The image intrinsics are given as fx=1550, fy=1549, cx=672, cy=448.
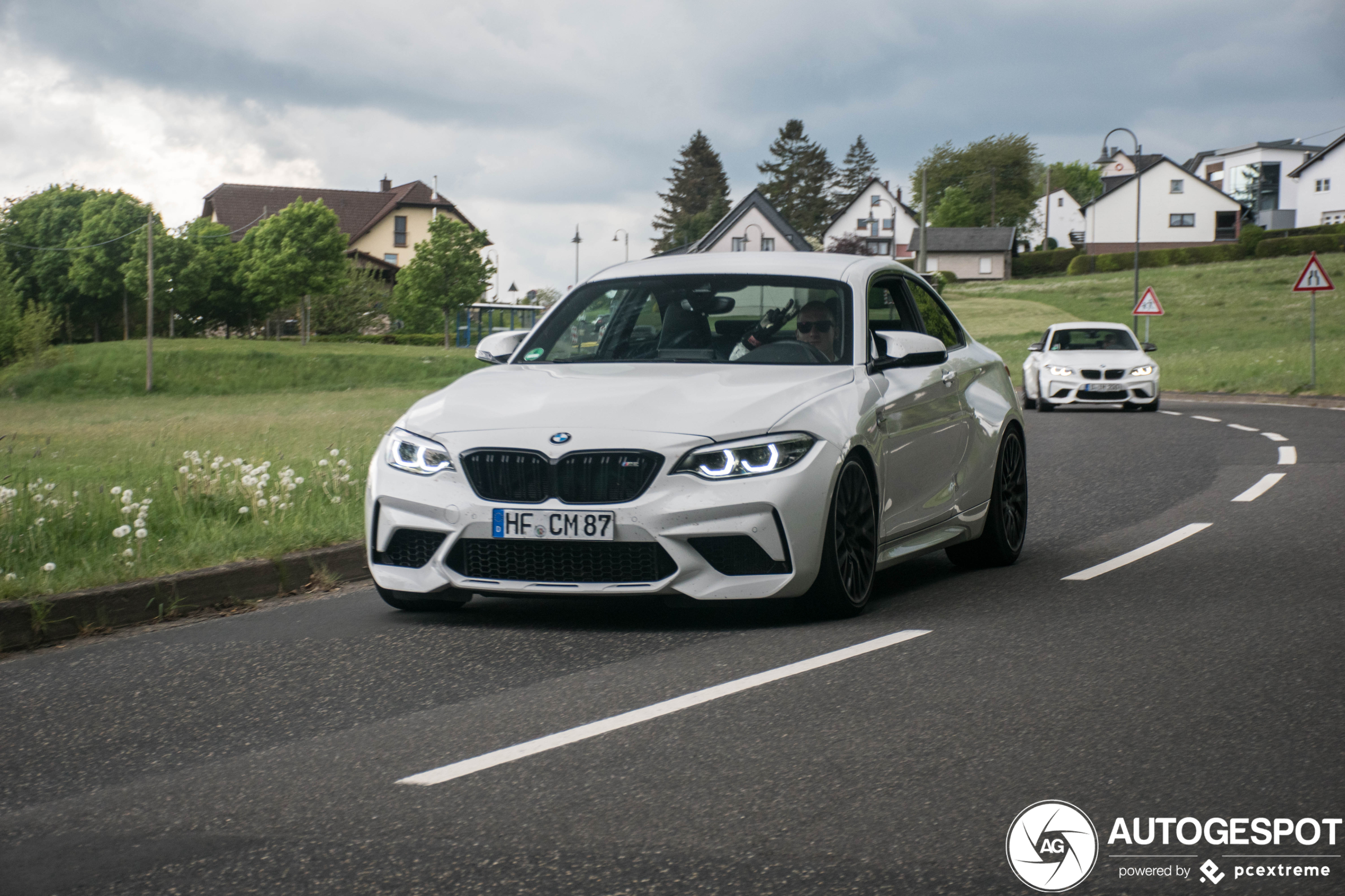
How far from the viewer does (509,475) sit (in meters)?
6.23

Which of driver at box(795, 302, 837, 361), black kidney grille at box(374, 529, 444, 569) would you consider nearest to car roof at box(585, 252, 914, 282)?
driver at box(795, 302, 837, 361)

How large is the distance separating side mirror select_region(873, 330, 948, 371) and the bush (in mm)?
91475

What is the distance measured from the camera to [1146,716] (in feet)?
16.0

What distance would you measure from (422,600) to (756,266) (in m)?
2.33

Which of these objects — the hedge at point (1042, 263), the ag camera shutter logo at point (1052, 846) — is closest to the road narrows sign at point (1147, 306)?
the ag camera shutter logo at point (1052, 846)

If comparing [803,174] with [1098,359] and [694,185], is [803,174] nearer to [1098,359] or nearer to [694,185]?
[694,185]

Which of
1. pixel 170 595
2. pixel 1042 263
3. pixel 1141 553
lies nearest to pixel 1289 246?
pixel 1042 263

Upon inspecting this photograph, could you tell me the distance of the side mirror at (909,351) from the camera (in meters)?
7.07

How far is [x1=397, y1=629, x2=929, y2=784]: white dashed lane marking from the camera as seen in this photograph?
435 cm

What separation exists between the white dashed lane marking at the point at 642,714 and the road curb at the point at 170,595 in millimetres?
3093

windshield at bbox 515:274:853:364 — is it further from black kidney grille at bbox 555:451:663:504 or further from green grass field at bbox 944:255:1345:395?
green grass field at bbox 944:255:1345:395

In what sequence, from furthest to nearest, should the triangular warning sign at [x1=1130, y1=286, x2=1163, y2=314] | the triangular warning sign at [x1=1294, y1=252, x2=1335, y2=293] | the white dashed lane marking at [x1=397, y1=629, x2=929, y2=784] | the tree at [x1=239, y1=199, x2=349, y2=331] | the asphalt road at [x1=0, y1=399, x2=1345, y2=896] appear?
the tree at [x1=239, y1=199, x2=349, y2=331] < the triangular warning sign at [x1=1130, y1=286, x2=1163, y2=314] < the triangular warning sign at [x1=1294, y1=252, x2=1335, y2=293] < the white dashed lane marking at [x1=397, y1=629, x2=929, y2=784] < the asphalt road at [x1=0, y1=399, x2=1345, y2=896]

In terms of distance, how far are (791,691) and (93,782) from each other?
2233mm

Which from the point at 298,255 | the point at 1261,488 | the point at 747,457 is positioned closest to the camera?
the point at 747,457
